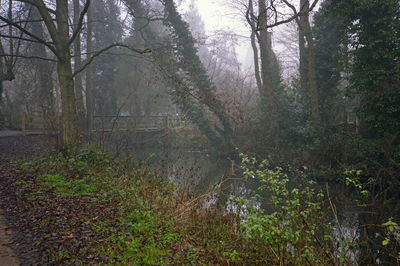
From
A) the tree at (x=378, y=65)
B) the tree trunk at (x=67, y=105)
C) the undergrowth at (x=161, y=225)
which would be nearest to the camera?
the undergrowth at (x=161, y=225)

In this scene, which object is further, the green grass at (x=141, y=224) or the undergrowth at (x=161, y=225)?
the green grass at (x=141, y=224)

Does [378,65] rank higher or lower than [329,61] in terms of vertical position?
lower

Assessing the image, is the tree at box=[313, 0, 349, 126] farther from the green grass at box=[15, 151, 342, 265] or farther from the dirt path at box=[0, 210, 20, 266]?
the dirt path at box=[0, 210, 20, 266]

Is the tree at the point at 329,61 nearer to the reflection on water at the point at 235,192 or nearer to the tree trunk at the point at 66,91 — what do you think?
the reflection on water at the point at 235,192

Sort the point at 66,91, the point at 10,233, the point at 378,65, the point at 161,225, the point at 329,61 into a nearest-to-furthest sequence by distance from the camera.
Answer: the point at 10,233 < the point at 161,225 < the point at 66,91 < the point at 378,65 < the point at 329,61

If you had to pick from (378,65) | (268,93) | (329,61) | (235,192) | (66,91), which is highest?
(329,61)

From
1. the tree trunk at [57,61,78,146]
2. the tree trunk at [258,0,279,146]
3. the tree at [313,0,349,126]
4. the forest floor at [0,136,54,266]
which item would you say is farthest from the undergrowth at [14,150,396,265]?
the tree at [313,0,349,126]

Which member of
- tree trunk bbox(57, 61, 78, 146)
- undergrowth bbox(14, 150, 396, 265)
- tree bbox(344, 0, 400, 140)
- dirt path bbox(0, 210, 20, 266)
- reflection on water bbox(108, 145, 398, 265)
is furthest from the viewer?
tree bbox(344, 0, 400, 140)

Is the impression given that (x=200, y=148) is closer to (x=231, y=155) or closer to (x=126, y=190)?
(x=231, y=155)

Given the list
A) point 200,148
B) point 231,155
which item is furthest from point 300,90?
point 200,148

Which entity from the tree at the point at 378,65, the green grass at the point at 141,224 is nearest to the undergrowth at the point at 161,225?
the green grass at the point at 141,224

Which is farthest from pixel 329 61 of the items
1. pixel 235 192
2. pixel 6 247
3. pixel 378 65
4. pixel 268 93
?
pixel 6 247

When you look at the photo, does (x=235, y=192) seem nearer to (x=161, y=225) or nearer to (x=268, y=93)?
(x=161, y=225)

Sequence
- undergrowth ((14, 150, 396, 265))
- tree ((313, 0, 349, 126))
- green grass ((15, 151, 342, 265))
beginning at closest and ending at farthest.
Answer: undergrowth ((14, 150, 396, 265))
green grass ((15, 151, 342, 265))
tree ((313, 0, 349, 126))
